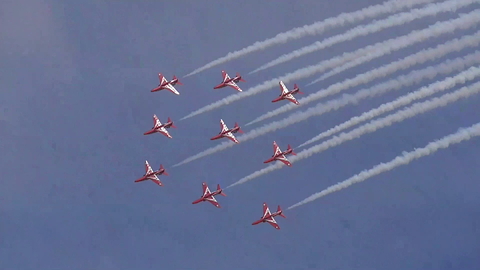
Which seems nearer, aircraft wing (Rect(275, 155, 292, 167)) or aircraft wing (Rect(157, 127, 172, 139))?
aircraft wing (Rect(275, 155, 292, 167))

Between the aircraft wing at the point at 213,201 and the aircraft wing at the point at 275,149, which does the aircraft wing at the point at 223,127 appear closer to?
the aircraft wing at the point at 275,149

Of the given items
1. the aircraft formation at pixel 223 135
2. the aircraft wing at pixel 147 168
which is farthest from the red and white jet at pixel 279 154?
the aircraft wing at pixel 147 168

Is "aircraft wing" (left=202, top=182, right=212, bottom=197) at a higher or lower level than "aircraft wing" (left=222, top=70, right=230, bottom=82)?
lower

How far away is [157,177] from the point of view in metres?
82.0

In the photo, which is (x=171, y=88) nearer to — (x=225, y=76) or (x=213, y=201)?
(x=225, y=76)

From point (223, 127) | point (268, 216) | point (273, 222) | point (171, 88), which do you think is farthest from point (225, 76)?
point (273, 222)

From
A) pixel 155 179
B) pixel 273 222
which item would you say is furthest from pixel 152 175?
pixel 273 222

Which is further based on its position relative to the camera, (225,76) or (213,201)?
(213,201)

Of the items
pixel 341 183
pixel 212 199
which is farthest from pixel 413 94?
pixel 212 199

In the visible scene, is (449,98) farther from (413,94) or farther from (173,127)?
(173,127)

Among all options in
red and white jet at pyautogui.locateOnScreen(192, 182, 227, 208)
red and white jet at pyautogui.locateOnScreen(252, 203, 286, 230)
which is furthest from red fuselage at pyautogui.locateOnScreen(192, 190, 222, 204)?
red and white jet at pyautogui.locateOnScreen(252, 203, 286, 230)

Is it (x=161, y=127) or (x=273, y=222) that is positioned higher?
(x=161, y=127)

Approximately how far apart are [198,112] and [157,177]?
8.92 meters

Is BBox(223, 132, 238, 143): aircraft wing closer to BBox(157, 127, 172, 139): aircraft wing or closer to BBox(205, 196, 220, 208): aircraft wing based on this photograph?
BBox(157, 127, 172, 139): aircraft wing
